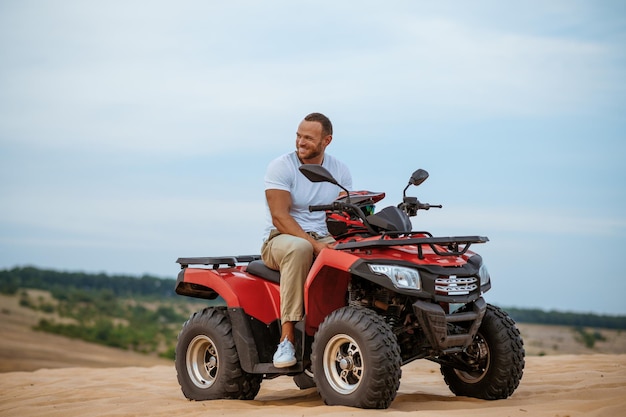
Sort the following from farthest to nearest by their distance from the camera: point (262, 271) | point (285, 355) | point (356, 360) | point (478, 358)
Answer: point (262, 271) → point (478, 358) → point (285, 355) → point (356, 360)

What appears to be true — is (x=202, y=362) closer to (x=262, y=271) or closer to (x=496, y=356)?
(x=262, y=271)

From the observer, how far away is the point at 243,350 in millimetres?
8211

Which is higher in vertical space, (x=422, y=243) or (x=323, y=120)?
(x=323, y=120)

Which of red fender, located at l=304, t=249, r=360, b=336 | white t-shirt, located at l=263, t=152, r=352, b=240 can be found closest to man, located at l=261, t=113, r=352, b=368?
white t-shirt, located at l=263, t=152, r=352, b=240

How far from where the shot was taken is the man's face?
26.6ft

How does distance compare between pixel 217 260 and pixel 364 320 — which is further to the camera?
pixel 217 260

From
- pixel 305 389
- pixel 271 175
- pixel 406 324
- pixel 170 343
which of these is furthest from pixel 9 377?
pixel 170 343

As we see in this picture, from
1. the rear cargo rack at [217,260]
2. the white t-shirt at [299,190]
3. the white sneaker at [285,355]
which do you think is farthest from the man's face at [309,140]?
the white sneaker at [285,355]

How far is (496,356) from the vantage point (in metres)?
7.86

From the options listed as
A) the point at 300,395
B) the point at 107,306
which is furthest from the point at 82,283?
the point at 300,395

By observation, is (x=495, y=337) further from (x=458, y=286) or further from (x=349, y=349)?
(x=349, y=349)

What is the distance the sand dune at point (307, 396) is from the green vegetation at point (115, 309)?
57.3 ft

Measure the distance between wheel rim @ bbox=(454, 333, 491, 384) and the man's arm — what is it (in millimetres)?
1655

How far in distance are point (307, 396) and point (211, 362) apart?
40.1 inches
